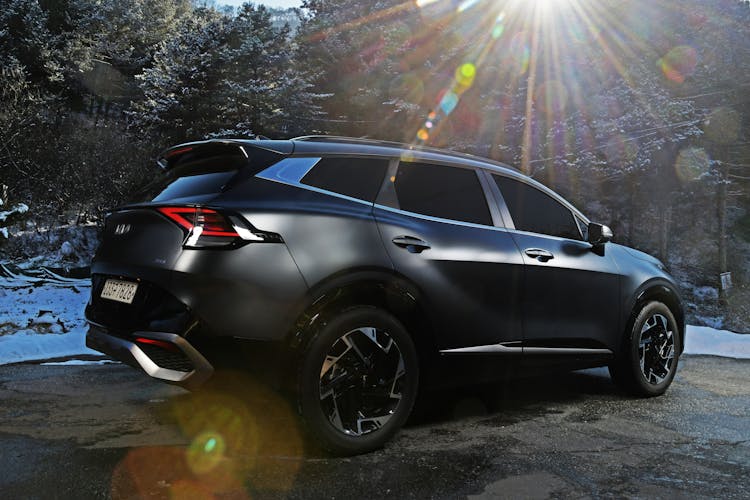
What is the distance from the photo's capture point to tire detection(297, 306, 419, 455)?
9.61 feet

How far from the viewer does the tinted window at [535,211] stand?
13.6 feet

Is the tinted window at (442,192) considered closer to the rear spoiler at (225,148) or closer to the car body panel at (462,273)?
the car body panel at (462,273)

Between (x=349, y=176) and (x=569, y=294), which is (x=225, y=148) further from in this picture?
(x=569, y=294)

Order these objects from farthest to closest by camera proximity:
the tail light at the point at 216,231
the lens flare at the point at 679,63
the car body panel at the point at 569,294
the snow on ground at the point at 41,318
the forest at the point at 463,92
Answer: the lens flare at the point at 679,63, the forest at the point at 463,92, the snow on ground at the point at 41,318, the car body panel at the point at 569,294, the tail light at the point at 216,231

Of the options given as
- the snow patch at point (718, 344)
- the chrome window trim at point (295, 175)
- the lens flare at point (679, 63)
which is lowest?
the snow patch at point (718, 344)

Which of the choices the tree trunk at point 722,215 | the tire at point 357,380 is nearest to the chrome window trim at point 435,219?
the tire at point 357,380

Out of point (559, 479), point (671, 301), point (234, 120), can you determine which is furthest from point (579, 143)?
point (559, 479)

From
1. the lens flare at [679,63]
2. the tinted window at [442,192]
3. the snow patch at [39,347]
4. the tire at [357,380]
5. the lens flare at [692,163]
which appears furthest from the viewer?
the lens flare at [692,163]

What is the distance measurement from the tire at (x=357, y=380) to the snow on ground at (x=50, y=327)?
369 cm

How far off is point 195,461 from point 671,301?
4.10m

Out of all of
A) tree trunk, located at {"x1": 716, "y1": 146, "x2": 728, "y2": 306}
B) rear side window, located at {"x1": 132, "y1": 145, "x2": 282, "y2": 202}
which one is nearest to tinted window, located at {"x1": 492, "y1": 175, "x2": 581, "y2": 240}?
rear side window, located at {"x1": 132, "y1": 145, "x2": 282, "y2": 202}

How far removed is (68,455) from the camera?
2998 mm

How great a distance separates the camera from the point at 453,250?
3.54 metres

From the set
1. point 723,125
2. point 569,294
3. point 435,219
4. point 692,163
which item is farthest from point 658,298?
point 723,125
